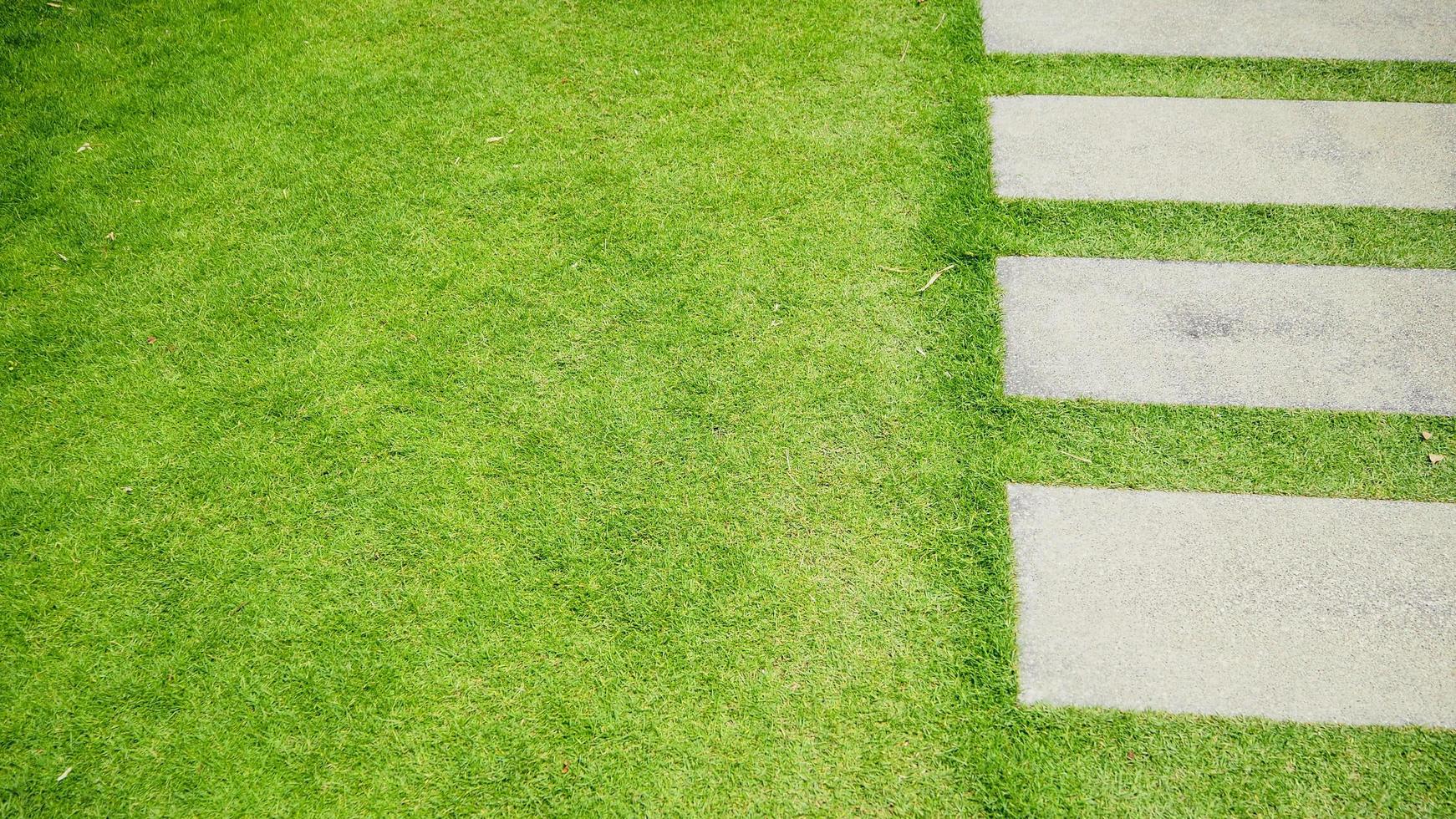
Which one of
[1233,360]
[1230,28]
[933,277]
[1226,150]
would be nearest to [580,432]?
[933,277]

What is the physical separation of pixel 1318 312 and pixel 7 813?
486cm

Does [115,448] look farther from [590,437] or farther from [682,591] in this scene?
[682,591]

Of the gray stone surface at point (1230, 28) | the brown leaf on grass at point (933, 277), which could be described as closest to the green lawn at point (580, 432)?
the brown leaf on grass at point (933, 277)

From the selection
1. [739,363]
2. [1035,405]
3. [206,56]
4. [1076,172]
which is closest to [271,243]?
[206,56]

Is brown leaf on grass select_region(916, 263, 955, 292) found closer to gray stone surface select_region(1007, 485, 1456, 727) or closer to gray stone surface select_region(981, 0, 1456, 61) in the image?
gray stone surface select_region(1007, 485, 1456, 727)

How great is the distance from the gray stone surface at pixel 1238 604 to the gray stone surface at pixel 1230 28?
8.93 feet

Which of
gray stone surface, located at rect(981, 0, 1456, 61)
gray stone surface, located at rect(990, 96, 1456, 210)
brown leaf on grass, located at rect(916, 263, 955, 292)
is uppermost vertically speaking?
gray stone surface, located at rect(981, 0, 1456, 61)

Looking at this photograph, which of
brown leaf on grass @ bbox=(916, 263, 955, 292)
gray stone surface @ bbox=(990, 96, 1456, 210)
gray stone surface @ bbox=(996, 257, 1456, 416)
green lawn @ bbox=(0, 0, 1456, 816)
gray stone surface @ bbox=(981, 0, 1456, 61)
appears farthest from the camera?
gray stone surface @ bbox=(981, 0, 1456, 61)

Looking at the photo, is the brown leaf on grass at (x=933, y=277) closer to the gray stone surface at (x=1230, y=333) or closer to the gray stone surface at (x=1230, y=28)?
the gray stone surface at (x=1230, y=333)

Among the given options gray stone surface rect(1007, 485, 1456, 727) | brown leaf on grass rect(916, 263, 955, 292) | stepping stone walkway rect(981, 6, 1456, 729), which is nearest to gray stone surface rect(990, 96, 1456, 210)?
stepping stone walkway rect(981, 6, 1456, 729)

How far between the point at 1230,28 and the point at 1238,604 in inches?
134

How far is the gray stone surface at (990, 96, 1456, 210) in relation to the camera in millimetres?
3688

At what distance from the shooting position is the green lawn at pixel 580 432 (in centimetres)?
239

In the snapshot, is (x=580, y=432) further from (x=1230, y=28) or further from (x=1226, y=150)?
(x=1230, y=28)
